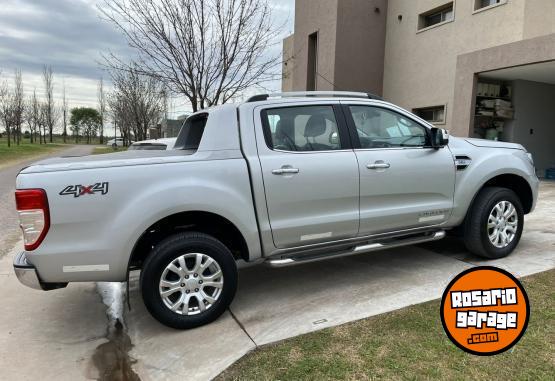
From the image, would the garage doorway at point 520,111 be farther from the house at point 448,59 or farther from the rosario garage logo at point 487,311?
the rosario garage logo at point 487,311

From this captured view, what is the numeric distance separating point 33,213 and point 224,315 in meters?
1.75

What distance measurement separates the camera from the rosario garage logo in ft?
6.82

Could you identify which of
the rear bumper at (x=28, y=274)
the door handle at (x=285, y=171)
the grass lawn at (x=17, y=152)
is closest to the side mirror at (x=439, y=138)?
the door handle at (x=285, y=171)

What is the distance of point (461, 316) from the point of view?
2.13m

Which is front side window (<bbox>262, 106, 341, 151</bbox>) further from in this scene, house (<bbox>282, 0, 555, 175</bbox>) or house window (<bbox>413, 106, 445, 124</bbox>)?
house window (<bbox>413, 106, 445, 124</bbox>)

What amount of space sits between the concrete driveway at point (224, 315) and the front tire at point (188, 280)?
157mm

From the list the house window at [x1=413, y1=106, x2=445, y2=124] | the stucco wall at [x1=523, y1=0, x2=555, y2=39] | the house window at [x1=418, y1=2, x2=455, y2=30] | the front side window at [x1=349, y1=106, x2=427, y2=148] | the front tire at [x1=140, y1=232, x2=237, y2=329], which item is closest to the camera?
the front tire at [x1=140, y1=232, x2=237, y2=329]

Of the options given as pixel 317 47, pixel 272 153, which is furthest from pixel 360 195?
pixel 317 47

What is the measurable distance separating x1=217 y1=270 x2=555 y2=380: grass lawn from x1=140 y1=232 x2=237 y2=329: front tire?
64cm

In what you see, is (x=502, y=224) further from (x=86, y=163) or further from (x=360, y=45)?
(x=360, y=45)

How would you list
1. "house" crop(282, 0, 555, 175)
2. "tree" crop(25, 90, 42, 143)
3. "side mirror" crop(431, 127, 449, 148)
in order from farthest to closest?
1. "tree" crop(25, 90, 42, 143)
2. "house" crop(282, 0, 555, 175)
3. "side mirror" crop(431, 127, 449, 148)

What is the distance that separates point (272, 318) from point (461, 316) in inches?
75.6

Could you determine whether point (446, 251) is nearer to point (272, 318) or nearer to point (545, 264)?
point (545, 264)

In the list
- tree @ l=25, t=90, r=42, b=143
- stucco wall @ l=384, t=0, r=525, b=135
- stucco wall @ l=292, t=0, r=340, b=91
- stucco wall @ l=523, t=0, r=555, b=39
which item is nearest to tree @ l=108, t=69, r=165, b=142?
stucco wall @ l=292, t=0, r=340, b=91
